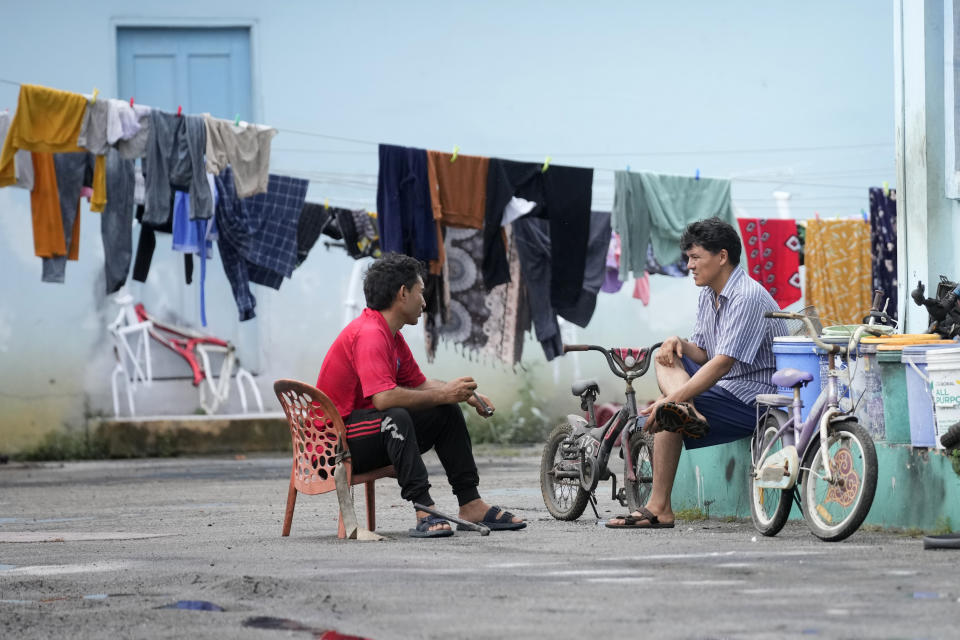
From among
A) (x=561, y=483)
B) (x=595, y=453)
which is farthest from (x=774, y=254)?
(x=595, y=453)

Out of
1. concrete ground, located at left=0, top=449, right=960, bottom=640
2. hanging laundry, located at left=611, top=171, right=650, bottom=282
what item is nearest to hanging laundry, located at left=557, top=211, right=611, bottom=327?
hanging laundry, located at left=611, top=171, right=650, bottom=282

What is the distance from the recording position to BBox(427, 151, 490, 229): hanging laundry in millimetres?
12398

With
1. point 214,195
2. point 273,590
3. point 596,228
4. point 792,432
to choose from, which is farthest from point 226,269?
point 273,590

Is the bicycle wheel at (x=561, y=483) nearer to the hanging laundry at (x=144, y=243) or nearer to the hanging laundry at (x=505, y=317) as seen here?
the hanging laundry at (x=144, y=243)

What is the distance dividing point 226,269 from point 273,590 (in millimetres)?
8222

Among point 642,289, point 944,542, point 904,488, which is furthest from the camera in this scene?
point 642,289

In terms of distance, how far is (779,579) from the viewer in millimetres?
4750

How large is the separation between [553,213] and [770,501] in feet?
22.7

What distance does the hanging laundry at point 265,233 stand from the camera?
1249 cm

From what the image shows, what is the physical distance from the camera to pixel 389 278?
6828mm

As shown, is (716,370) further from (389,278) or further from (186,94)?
(186,94)

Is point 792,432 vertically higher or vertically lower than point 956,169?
lower

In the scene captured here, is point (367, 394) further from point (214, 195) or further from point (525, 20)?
point (525, 20)

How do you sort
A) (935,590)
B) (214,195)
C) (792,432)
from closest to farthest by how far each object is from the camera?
(935,590), (792,432), (214,195)
